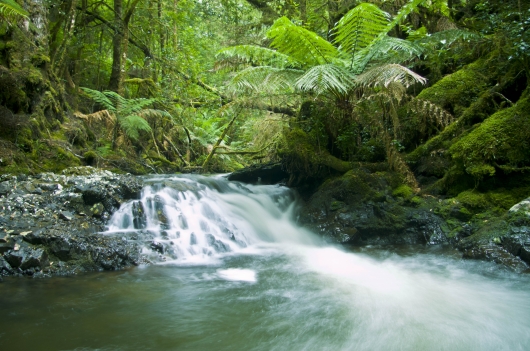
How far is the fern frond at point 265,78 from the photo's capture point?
5.89m

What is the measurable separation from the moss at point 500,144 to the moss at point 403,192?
0.87 meters

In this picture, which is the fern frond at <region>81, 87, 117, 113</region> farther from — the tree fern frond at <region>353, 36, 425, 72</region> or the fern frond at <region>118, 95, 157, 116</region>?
the tree fern frond at <region>353, 36, 425, 72</region>

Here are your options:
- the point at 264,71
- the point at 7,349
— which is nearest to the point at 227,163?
the point at 264,71

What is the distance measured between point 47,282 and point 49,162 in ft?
9.28

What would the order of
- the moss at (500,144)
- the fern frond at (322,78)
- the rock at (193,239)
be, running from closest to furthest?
the moss at (500,144), the rock at (193,239), the fern frond at (322,78)

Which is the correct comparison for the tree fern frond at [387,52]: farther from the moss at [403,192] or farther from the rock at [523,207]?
the rock at [523,207]

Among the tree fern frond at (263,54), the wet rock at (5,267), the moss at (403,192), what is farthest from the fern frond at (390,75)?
the wet rock at (5,267)

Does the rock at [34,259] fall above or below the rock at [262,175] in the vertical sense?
below

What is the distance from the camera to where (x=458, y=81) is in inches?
232

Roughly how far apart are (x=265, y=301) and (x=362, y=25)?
4.67 metres

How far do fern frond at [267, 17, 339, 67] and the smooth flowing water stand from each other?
329 cm

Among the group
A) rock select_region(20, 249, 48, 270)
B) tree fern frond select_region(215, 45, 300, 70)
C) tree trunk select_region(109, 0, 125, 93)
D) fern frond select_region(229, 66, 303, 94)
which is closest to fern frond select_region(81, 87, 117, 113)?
tree trunk select_region(109, 0, 125, 93)

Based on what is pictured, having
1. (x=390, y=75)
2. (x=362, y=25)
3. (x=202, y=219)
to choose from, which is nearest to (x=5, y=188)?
(x=202, y=219)

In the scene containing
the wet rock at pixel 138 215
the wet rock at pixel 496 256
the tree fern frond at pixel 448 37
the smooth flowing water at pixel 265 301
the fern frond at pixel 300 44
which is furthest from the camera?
the fern frond at pixel 300 44
